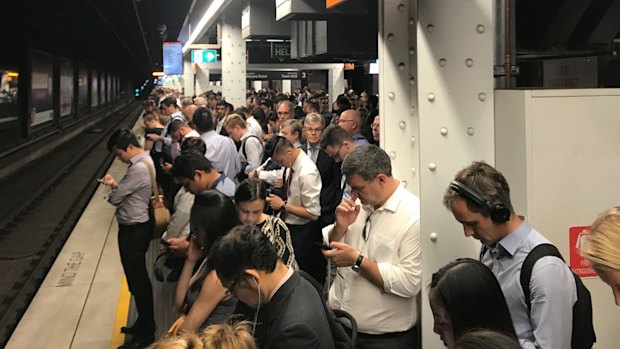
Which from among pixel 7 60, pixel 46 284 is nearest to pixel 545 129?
pixel 46 284

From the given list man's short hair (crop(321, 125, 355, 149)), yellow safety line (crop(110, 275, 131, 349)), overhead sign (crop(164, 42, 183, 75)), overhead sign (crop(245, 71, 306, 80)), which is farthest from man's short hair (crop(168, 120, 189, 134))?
overhead sign (crop(164, 42, 183, 75))

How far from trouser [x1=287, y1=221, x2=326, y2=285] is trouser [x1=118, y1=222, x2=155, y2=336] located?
1.27 m

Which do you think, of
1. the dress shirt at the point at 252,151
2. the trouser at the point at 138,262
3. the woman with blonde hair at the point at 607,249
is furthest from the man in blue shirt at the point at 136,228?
the woman with blonde hair at the point at 607,249

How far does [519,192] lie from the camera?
9.37 feet

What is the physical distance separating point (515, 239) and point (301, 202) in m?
3.04

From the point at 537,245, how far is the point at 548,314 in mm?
264

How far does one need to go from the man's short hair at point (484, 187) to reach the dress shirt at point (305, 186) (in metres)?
2.78

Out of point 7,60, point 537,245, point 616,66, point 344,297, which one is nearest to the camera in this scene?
point 537,245

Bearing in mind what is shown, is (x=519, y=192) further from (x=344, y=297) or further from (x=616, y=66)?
(x=616, y=66)

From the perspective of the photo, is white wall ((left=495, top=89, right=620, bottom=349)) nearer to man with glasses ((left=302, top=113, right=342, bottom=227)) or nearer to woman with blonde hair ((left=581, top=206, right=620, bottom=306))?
woman with blonde hair ((left=581, top=206, right=620, bottom=306))

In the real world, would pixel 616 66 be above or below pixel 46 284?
above

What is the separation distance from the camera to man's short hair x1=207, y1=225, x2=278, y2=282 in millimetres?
2438

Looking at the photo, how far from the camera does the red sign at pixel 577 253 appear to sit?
286 centimetres

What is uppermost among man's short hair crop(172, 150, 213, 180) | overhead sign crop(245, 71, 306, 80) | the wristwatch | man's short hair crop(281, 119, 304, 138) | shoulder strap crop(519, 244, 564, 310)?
overhead sign crop(245, 71, 306, 80)
